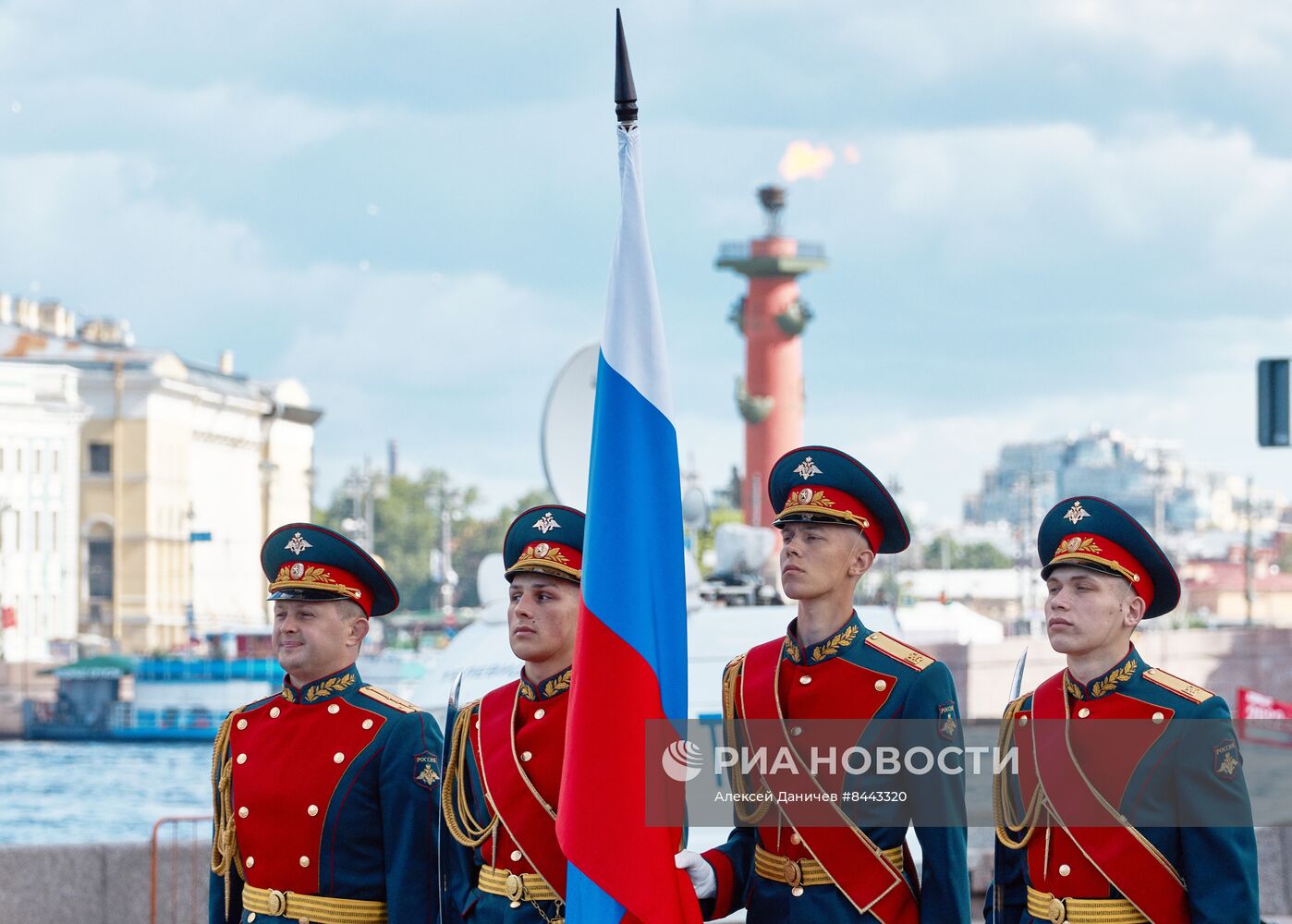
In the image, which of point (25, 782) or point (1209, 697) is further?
point (25, 782)

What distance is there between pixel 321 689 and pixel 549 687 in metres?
0.66

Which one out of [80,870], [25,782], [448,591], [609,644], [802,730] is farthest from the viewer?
[448,591]

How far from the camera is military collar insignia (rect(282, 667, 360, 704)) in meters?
5.79

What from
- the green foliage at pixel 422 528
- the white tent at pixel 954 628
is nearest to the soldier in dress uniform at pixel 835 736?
the white tent at pixel 954 628

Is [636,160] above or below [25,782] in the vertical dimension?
above

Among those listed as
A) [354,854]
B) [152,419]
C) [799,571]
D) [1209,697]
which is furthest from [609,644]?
[152,419]

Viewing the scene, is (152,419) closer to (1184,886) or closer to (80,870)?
(80,870)

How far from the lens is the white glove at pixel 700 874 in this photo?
17.4 feet

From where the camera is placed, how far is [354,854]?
5645 mm

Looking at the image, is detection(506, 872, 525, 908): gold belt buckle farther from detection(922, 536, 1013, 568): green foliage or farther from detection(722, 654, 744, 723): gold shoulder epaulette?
detection(922, 536, 1013, 568): green foliage

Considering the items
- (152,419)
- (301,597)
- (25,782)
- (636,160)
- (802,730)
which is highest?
(152,419)

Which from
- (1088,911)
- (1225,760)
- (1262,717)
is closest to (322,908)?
(1088,911)

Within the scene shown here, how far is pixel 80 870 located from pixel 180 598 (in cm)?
8390

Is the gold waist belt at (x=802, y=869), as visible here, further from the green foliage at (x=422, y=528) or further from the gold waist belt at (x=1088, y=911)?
the green foliage at (x=422, y=528)
